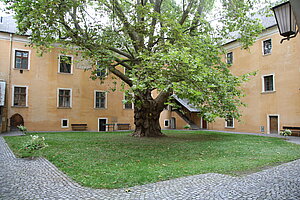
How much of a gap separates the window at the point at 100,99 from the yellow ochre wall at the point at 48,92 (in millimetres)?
470

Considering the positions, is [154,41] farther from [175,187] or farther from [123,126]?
[123,126]

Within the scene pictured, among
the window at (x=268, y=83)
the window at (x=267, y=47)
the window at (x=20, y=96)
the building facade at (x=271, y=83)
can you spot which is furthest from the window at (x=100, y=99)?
the window at (x=267, y=47)

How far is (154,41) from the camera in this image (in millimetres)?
14305

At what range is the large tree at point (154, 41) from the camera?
27.6ft

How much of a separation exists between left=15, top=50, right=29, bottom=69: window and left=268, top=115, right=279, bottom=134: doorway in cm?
2359

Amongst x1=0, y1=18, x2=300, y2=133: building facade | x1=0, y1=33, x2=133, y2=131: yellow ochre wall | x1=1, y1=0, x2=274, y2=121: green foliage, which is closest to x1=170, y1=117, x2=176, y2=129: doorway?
x1=0, y1=18, x2=300, y2=133: building facade

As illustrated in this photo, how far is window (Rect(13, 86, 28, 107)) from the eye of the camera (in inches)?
828

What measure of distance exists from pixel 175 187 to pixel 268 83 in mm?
18608

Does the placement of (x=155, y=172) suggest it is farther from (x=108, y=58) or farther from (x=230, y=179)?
(x=108, y=58)

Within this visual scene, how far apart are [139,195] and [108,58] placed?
852 cm

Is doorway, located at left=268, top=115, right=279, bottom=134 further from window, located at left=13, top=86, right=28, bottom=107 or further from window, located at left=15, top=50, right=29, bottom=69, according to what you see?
window, located at left=15, top=50, right=29, bottom=69

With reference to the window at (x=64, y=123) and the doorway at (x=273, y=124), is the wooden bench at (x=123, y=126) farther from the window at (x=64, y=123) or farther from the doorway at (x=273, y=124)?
the doorway at (x=273, y=124)

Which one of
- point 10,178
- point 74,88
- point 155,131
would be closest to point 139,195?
point 10,178

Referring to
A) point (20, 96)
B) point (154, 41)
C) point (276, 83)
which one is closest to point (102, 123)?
point (20, 96)
